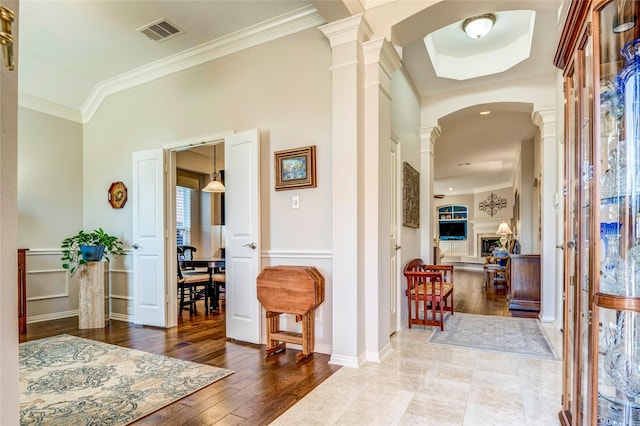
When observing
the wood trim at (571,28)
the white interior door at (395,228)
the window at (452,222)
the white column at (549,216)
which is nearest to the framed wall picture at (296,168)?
the white interior door at (395,228)

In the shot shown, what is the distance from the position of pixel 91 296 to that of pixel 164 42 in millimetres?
2869

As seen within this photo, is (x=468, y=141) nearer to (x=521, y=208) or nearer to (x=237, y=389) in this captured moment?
(x=521, y=208)

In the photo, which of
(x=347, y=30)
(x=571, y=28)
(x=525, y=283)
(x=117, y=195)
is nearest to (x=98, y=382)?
(x=117, y=195)

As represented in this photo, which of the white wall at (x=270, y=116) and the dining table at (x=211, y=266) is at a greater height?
the white wall at (x=270, y=116)

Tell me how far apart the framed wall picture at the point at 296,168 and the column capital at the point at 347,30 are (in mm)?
853

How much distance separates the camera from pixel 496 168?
963 cm

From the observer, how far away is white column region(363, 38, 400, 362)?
109 inches

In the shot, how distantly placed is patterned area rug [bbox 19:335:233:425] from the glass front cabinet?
2.12 meters

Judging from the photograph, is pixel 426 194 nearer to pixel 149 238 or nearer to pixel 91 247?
pixel 149 238

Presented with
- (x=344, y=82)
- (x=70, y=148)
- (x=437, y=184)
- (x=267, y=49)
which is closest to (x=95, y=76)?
(x=70, y=148)

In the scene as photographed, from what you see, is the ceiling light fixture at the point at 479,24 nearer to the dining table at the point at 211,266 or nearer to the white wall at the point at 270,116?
the white wall at the point at 270,116

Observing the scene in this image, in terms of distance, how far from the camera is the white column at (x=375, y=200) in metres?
2.76

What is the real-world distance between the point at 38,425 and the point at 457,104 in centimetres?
497

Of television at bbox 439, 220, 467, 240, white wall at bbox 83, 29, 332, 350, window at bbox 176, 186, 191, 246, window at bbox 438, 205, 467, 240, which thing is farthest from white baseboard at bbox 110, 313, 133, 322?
television at bbox 439, 220, 467, 240
